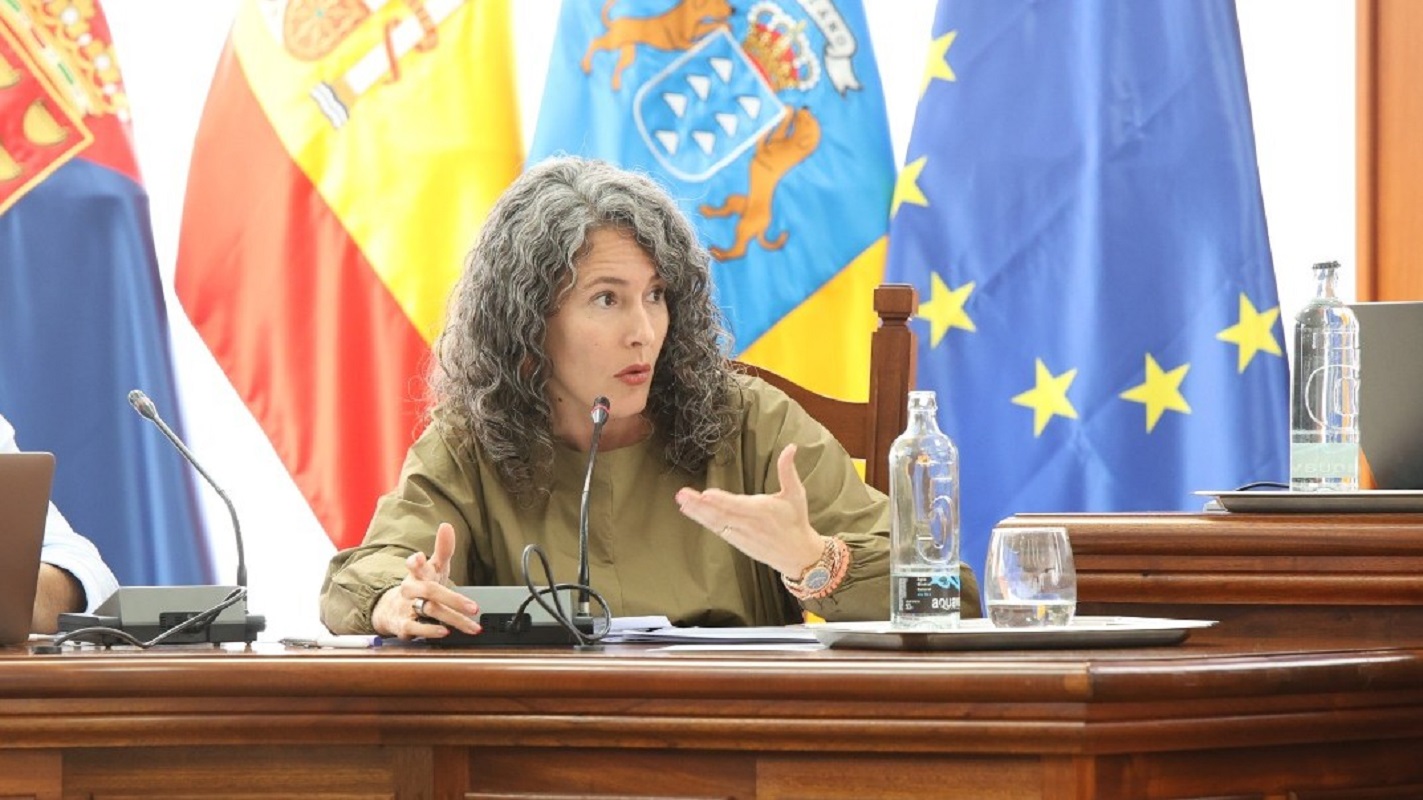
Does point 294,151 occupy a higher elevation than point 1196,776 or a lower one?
higher

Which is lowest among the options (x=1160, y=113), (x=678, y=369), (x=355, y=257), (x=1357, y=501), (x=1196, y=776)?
(x=1196, y=776)

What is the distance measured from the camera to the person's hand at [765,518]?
1.77 meters

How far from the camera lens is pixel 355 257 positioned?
3.02 m

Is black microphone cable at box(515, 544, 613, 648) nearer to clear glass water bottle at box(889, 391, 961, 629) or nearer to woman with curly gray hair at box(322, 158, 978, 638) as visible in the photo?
clear glass water bottle at box(889, 391, 961, 629)

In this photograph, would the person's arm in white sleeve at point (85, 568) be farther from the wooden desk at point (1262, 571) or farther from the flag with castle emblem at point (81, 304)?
the wooden desk at point (1262, 571)

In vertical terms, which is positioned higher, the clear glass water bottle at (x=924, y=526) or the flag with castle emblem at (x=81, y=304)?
the flag with castle emblem at (x=81, y=304)

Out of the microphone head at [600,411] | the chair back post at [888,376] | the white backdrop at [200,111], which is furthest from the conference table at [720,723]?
the white backdrop at [200,111]

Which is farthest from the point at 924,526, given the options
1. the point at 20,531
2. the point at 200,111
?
the point at 200,111

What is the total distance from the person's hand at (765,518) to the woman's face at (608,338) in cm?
40

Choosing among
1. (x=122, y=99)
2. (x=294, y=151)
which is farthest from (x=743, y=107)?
(x=122, y=99)

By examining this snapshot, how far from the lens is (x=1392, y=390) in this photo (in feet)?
6.55

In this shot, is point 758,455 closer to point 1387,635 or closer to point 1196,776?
point 1387,635

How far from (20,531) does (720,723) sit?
0.82m

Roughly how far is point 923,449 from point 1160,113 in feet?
4.69
